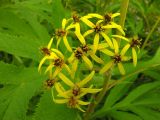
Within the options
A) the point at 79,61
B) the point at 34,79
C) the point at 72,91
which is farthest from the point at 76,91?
the point at 34,79

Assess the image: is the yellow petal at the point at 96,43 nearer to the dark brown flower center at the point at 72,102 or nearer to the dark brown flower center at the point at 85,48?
the dark brown flower center at the point at 85,48

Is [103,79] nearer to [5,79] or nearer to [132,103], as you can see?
[5,79]

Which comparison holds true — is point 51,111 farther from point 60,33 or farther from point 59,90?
point 60,33

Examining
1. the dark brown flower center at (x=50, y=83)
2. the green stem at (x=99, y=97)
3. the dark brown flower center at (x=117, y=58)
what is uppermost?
the dark brown flower center at (x=117, y=58)

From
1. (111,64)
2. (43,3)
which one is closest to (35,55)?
(111,64)

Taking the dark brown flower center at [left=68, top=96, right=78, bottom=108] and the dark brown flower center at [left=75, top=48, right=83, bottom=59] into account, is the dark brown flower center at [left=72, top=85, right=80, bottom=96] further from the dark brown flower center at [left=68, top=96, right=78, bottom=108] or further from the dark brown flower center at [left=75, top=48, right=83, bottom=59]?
the dark brown flower center at [left=75, top=48, right=83, bottom=59]

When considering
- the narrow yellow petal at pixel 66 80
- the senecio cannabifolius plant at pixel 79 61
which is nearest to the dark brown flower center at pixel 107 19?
the senecio cannabifolius plant at pixel 79 61
